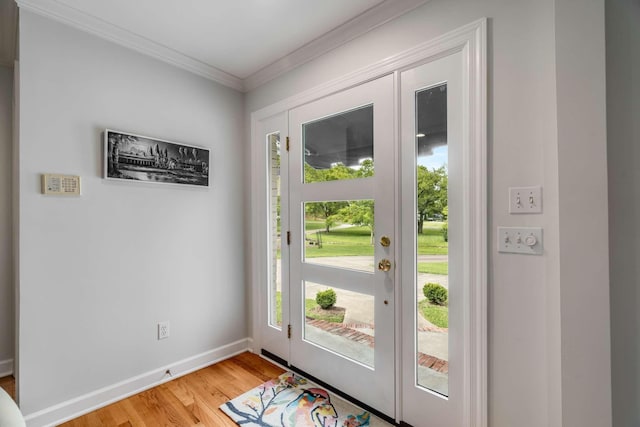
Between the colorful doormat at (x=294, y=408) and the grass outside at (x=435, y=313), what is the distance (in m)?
0.69

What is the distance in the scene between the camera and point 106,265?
1.92 m

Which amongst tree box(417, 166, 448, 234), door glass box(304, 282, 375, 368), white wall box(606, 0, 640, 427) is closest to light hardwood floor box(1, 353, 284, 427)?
door glass box(304, 282, 375, 368)

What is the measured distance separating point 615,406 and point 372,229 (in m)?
1.24

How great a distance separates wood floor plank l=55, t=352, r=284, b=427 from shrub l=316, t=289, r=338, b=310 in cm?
70

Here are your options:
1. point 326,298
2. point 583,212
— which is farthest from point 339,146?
point 583,212

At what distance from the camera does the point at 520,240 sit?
1.29 m

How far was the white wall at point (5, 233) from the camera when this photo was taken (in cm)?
219

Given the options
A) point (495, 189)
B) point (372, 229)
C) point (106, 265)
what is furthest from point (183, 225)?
point (495, 189)

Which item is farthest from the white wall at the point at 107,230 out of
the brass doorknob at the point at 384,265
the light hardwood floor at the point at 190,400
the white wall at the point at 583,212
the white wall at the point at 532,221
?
the white wall at the point at 583,212

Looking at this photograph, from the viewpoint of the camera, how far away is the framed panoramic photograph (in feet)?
6.31

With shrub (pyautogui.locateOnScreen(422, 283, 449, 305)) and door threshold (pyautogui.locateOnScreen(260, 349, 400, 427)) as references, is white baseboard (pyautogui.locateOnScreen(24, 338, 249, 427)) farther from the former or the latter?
shrub (pyautogui.locateOnScreen(422, 283, 449, 305))

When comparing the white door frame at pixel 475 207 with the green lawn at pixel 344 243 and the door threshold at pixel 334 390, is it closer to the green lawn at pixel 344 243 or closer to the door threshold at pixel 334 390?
the door threshold at pixel 334 390

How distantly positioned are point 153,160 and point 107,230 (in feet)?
1.84

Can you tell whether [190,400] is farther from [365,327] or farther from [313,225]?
[313,225]
